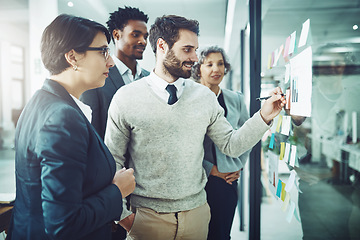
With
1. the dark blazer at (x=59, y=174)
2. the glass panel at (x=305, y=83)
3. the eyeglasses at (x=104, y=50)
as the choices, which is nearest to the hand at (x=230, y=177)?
the glass panel at (x=305, y=83)

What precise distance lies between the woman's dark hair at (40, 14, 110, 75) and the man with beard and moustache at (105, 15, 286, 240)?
0.38m

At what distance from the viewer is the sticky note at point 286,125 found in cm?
124

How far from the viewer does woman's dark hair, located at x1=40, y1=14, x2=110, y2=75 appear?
2.58 ft

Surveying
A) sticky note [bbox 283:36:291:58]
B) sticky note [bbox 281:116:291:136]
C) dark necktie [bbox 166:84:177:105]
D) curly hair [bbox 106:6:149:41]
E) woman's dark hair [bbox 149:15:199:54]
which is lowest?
sticky note [bbox 281:116:291:136]

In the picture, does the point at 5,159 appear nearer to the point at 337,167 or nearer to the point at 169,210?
the point at 169,210

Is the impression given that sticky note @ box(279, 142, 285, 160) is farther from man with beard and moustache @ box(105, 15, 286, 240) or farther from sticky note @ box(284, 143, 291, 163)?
man with beard and moustache @ box(105, 15, 286, 240)

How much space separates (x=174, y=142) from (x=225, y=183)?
535mm

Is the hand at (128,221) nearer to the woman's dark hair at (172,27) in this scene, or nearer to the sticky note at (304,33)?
the woman's dark hair at (172,27)

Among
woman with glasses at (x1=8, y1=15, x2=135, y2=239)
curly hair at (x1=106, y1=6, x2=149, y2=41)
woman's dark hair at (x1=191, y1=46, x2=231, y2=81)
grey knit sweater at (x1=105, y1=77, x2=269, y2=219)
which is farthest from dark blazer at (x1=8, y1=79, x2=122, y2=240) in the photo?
woman's dark hair at (x1=191, y1=46, x2=231, y2=81)

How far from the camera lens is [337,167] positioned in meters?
3.81

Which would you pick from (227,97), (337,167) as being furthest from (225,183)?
(337,167)

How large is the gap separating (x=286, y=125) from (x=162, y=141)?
637mm

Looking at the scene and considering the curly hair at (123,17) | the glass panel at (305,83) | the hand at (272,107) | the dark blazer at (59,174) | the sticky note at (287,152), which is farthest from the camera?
the curly hair at (123,17)

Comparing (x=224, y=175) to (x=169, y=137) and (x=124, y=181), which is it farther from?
(x=124, y=181)
